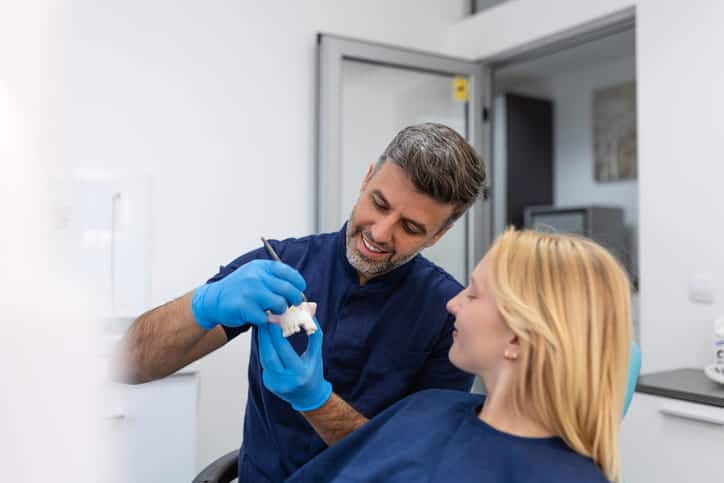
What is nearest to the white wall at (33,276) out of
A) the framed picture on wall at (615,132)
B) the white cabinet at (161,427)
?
the white cabinet at (161,427)

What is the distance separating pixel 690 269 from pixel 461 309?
140 cm

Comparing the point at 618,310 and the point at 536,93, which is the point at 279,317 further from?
A: the point at 536,93

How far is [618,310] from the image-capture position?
93 centimetres

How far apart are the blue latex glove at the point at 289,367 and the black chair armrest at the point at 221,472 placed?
266mm

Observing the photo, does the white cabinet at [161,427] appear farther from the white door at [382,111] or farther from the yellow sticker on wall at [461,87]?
the yellow sticker on wall at [461,87]

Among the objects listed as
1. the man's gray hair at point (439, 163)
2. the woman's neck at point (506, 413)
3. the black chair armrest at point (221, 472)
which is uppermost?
the man's gray hair at point (439, 163)

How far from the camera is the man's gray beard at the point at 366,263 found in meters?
1.27

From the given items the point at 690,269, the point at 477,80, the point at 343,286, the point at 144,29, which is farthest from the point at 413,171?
the point at 477,80

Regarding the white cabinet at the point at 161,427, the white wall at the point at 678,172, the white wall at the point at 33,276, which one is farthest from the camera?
the white wall at the point at 678,172

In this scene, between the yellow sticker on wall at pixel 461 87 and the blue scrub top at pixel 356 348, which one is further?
the yellow sticker on wall at pixel 461 87

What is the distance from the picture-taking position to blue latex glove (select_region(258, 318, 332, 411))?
40.5 inches

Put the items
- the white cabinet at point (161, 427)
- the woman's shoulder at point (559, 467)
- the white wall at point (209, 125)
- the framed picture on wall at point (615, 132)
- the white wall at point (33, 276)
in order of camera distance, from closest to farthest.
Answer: the white wall at point (33, 276) < the woman's shoulder at point (559, 467) < the white cabinet at point (161, 427) < the white wall at point (209, 125) < the framed picture on wall at point (615, 132)

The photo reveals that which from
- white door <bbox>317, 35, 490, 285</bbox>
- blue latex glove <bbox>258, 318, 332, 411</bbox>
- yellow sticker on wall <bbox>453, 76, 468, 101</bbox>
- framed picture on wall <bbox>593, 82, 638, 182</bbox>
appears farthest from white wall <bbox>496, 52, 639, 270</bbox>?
blue latex glove <bbox>258, 318, 332, 411</bbox>

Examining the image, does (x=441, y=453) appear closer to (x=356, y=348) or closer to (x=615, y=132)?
(x=356, y=348)
